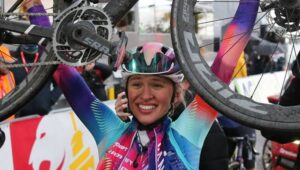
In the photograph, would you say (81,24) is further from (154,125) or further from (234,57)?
(234,57)

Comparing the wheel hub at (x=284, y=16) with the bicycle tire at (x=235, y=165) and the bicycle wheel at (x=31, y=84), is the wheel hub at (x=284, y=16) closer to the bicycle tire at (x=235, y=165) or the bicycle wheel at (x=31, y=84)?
the bicycle wheel at (x=31, y=84)

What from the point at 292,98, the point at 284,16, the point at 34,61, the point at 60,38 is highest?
the point at 284,16

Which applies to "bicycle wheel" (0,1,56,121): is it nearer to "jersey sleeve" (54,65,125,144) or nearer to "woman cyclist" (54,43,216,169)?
"jersey sleeve" (54,65,125,144)

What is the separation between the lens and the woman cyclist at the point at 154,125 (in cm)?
222

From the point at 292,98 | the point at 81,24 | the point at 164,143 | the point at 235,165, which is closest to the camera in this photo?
the point at 164,143

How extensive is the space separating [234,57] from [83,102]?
0.80 meters

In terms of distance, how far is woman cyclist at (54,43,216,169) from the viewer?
2.22 meters

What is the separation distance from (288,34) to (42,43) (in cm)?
122

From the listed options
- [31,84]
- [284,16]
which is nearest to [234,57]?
[284,16]

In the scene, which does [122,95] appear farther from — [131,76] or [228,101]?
[228,101]

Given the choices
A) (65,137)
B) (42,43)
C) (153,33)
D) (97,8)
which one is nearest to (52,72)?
(42,43)

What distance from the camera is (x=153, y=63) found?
2291 mm

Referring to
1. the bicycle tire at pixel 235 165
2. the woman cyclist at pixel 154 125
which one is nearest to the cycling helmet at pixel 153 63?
the woman cyclist at pixel 154 125

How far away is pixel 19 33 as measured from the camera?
262cm
